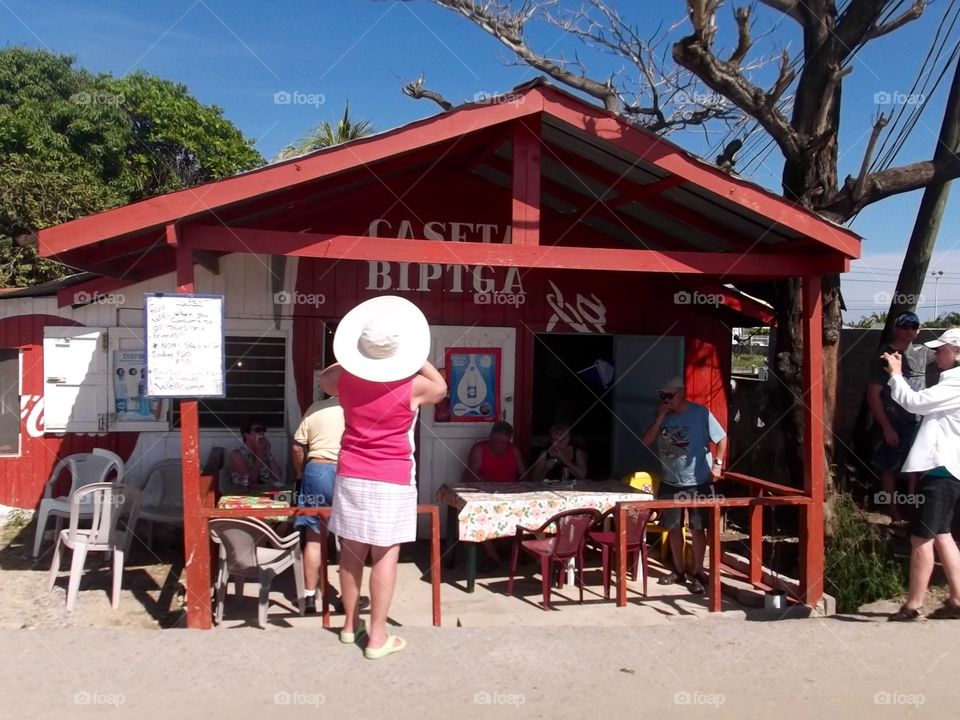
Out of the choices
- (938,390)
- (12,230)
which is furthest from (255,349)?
(12,230)

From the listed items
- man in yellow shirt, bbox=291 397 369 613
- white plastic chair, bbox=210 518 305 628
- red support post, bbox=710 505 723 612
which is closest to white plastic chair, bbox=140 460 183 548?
man in yellow shirt, bbox=291 397 369 613

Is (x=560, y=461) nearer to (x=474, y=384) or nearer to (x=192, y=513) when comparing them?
(x=474, y=384)

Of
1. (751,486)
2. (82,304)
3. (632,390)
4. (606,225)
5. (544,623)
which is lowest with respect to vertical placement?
(544,623)

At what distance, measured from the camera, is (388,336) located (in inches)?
146

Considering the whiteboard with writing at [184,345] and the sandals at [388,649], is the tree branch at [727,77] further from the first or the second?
the sandals at [388,649]

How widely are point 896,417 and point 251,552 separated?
5049 millimetres

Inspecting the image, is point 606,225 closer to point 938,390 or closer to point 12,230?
point 938,390

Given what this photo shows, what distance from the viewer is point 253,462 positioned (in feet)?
22.6

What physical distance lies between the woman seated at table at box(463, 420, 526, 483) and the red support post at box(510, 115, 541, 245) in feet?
7.60

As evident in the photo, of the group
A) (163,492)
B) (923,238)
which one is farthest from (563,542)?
(923,238)

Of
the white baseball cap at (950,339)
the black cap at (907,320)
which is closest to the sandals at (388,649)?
the white baseball cap at (950,339)

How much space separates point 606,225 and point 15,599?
230 inches

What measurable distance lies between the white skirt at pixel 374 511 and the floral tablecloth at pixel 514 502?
2087 mm

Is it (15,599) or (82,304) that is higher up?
(82,304)
